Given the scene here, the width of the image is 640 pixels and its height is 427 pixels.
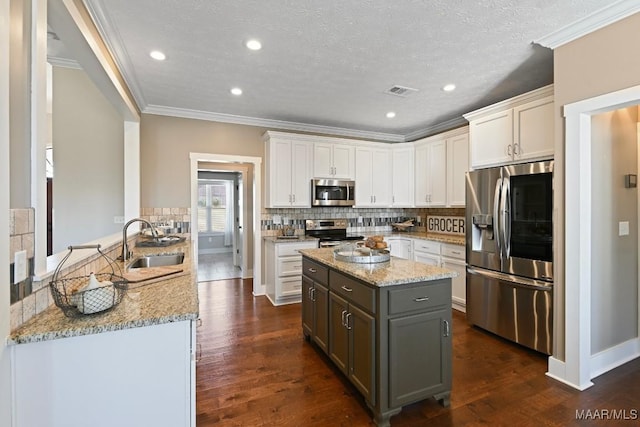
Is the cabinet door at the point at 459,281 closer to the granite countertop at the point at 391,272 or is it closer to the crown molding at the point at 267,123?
the granite countertop at the point at 391,272

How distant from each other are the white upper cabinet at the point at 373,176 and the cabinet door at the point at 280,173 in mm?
1136

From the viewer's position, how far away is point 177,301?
1469mm

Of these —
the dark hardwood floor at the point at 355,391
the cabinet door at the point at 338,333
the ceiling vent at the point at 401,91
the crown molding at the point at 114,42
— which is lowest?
the dark hardwood floor at the point at 355,391

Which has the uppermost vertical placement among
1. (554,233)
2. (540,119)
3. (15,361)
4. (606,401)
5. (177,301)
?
(540,119)

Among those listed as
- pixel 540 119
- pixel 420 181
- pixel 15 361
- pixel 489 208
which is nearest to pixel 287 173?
pixel 420 181

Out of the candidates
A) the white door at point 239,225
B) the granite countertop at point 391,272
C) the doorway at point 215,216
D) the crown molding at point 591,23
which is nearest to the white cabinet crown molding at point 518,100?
the crown molding at point 591,23

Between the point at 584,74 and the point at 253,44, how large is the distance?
249cm

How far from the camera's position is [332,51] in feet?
8.54

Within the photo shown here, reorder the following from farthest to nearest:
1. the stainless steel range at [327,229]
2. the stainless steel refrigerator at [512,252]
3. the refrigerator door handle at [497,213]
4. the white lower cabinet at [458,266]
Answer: the stainless steel range at [327,229] → the white lower cabinet at [458,266] → the refrigerator door handle at [497,213] → the stainless steel refrigerator at [512,252]

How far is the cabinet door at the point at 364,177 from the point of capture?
4.95 m

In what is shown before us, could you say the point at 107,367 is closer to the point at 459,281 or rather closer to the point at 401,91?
the point at 401,91

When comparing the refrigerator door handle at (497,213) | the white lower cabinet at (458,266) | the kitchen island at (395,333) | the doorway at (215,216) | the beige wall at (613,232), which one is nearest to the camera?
the kitchen island at (395,333)

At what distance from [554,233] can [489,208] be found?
28.1 inches

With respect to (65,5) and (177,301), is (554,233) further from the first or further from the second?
(65,5)
